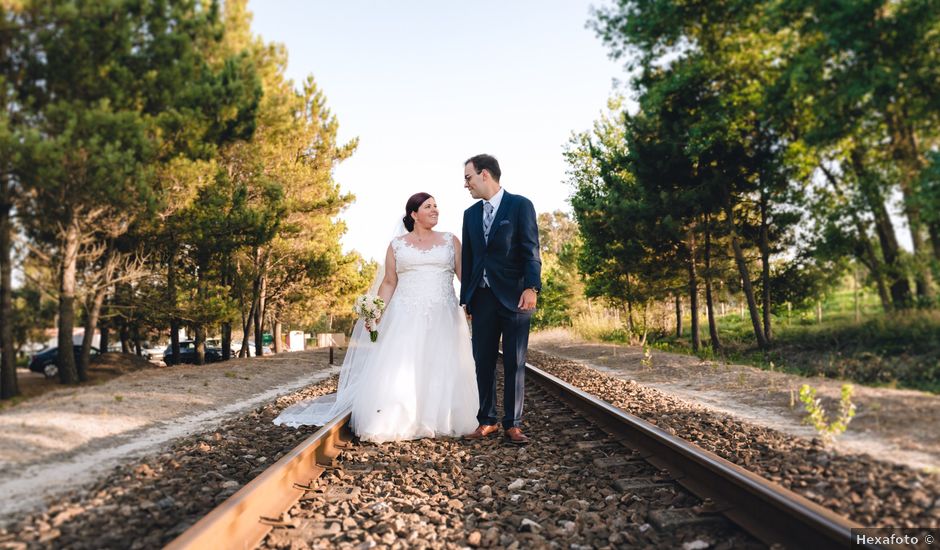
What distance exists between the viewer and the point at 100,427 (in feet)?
20.3

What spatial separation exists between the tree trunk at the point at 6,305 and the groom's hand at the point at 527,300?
9676 mm

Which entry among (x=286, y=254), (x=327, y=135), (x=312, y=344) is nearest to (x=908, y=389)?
(x=286, y=254)

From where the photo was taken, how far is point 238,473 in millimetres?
4113

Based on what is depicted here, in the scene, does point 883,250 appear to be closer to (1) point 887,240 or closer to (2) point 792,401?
(1) point 887,240

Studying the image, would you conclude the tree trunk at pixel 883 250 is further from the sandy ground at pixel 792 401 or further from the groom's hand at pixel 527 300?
the groom's hand at pixel 527 300

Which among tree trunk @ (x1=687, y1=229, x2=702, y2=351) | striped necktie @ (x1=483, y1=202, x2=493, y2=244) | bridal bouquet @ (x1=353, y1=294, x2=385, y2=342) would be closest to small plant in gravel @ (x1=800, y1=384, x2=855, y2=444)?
striped necktie @ (x1=483, y1=202, x2=493, y2=244)

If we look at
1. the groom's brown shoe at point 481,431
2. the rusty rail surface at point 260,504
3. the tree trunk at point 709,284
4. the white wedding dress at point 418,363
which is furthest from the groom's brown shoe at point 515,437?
the tree trunk at point 709,284

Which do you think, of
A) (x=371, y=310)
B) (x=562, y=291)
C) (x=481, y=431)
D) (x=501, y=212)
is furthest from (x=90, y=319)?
(x=562, y=291)

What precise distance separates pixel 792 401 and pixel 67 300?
13958mm

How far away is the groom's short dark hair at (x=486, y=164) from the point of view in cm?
502

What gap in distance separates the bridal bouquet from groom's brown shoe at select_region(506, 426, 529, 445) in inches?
63.9

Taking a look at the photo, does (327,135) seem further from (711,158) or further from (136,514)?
(136,514)

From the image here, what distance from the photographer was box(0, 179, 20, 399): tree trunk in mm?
10062

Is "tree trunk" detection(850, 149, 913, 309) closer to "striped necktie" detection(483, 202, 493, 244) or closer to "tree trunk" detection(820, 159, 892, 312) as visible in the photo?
"tree trunk" detection(820, 159, 892, 312)
